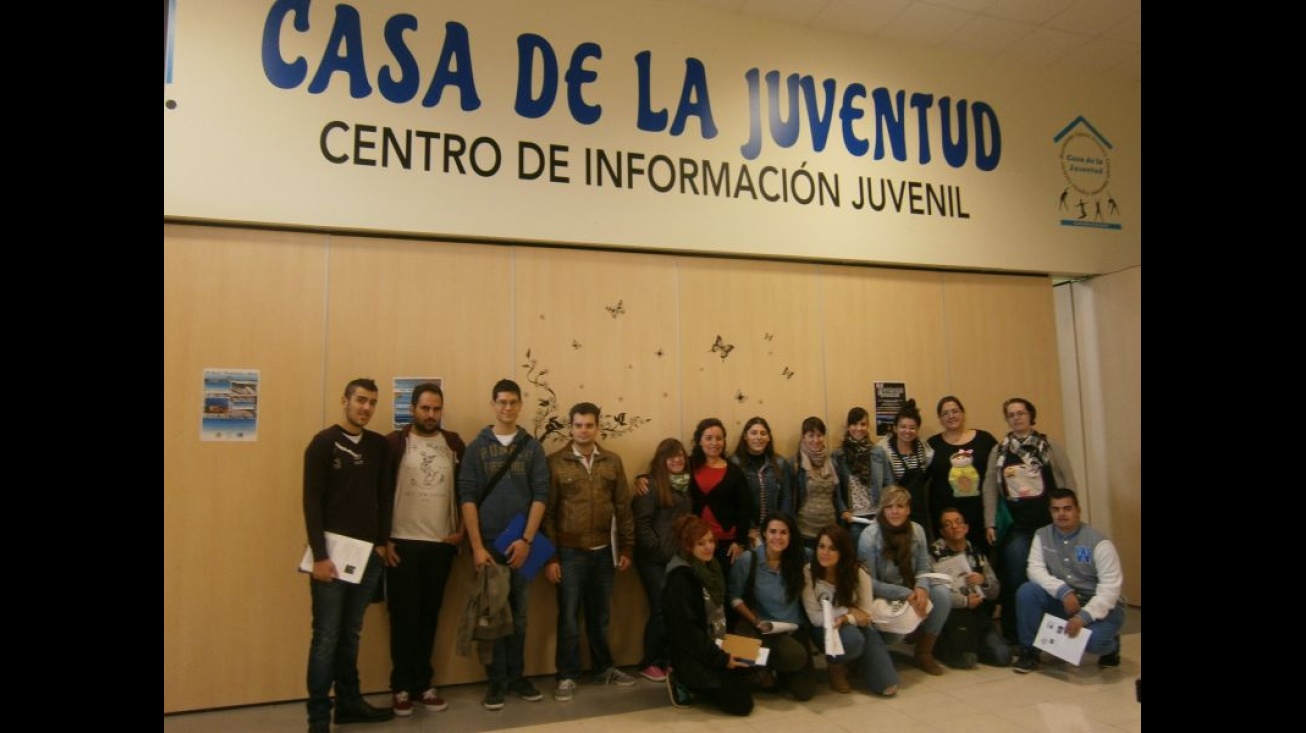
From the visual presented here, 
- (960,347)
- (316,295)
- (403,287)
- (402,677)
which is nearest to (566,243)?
(403,287)

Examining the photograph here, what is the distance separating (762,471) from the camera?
4180 millimetres

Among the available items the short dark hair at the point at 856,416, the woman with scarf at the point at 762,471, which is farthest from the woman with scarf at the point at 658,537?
the short dark hair at the point at 856,416

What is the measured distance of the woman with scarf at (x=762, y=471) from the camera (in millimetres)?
4129

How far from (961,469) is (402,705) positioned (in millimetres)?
3392

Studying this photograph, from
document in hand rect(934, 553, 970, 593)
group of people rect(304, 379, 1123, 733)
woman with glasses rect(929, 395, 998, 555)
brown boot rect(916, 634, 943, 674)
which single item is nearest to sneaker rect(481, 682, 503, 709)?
group of people rect(304, 379, 1123, 733)

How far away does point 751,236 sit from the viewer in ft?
15.1

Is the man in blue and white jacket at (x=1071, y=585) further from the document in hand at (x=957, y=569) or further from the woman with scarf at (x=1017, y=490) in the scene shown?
the document in hand at (x=957, y=569)

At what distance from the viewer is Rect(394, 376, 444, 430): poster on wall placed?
152 inches

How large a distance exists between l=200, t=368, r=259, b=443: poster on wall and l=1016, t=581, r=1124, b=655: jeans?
4187 millimetres

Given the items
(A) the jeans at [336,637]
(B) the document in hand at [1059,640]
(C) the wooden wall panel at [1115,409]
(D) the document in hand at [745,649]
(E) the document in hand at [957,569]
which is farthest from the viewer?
(C) the wooden wall panel at [1115,409]

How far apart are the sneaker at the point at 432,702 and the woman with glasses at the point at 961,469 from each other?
3019mm

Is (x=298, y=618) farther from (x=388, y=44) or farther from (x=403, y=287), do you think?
(x=388, y=44)

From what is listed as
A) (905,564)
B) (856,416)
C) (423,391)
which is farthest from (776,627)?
(423,391)

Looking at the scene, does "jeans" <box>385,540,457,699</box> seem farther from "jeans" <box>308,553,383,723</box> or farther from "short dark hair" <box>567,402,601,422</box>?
"short dark hair" <box>567,402,601,422</box>
